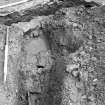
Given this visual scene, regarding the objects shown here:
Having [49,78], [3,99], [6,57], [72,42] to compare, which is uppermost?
[72,42]

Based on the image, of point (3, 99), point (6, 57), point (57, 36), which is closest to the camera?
point (3, 99)

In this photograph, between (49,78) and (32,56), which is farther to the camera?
(32,56)

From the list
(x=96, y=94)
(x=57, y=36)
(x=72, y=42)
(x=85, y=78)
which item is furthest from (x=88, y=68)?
(x=57, y=36)

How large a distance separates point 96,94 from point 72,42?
186 centimetres

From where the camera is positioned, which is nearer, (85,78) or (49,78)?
(85,78)

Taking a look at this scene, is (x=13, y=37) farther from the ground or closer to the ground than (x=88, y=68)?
farther from the ground

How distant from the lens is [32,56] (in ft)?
22.6

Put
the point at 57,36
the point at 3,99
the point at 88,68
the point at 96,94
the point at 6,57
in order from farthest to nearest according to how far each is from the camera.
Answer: the point at 57,36, the point at 6,57, the point at 3,99, the point at 88,68, the point at 96,94

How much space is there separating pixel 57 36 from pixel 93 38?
3.87 ft

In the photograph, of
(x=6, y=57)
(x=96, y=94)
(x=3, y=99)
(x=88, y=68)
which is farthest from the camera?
(x=6, y=57)

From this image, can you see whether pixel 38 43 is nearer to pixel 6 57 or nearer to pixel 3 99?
pixel 6 57

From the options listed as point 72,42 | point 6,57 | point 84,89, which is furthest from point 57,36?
point 84,89

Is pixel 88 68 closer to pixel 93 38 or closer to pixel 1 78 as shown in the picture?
pixel 93 38

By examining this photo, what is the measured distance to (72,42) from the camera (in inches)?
250
